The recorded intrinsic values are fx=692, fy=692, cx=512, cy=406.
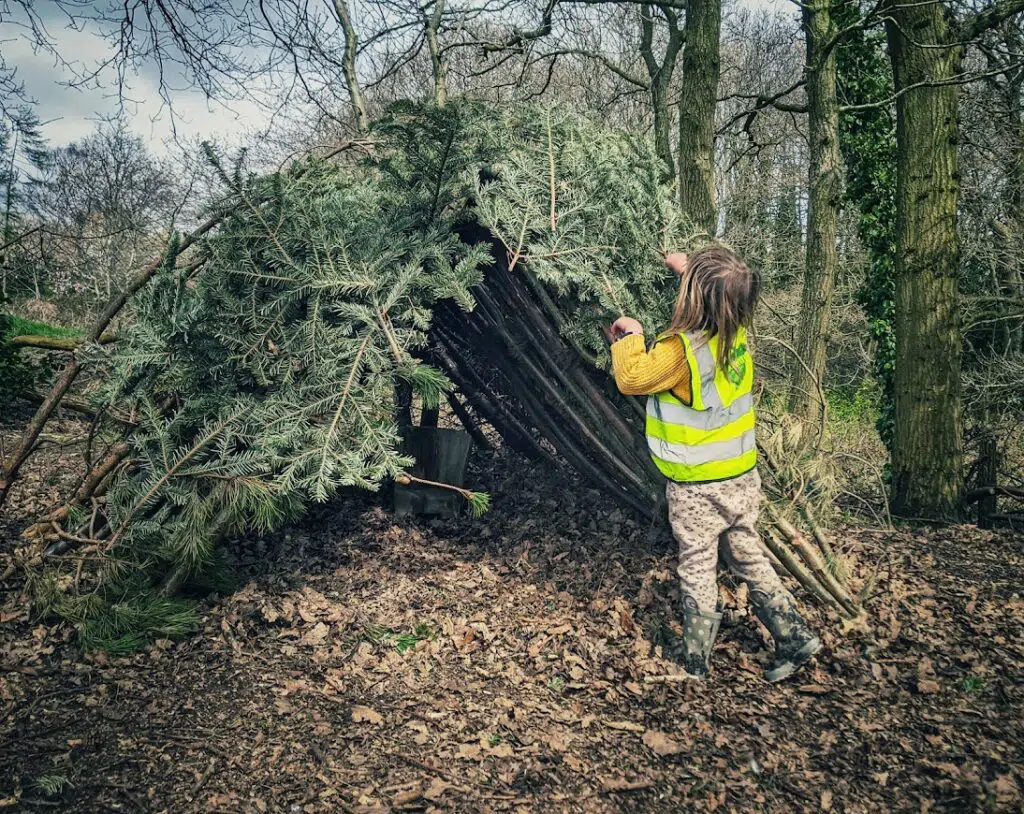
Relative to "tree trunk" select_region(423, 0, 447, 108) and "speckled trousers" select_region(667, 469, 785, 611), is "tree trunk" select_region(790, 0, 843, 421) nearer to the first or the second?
"tree trunk" select_region(423, 0, 447, 108)

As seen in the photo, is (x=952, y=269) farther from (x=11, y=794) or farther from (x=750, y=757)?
(x=11, y=794)

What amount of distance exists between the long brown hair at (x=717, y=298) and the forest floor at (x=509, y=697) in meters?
1.53

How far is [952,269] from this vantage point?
18.4 feet

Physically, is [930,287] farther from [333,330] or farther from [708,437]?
[333,330]

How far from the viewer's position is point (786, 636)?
3203mm

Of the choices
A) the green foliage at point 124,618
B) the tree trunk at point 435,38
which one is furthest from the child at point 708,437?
the tree trunk at point 435,38

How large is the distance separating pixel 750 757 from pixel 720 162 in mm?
18340

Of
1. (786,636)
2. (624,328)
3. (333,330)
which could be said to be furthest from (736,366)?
(333,330)

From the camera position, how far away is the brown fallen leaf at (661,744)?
111 inches

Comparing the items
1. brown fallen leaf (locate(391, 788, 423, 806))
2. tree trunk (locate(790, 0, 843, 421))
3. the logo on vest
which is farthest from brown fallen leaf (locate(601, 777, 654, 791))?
tree trunk (locate(790, 0, 843, 421))

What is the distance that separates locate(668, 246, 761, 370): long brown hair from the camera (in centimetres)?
308

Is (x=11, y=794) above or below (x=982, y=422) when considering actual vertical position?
below

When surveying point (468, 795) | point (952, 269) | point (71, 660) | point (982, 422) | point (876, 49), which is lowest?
point (468, 795)

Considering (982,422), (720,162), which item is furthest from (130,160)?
(982,422)
